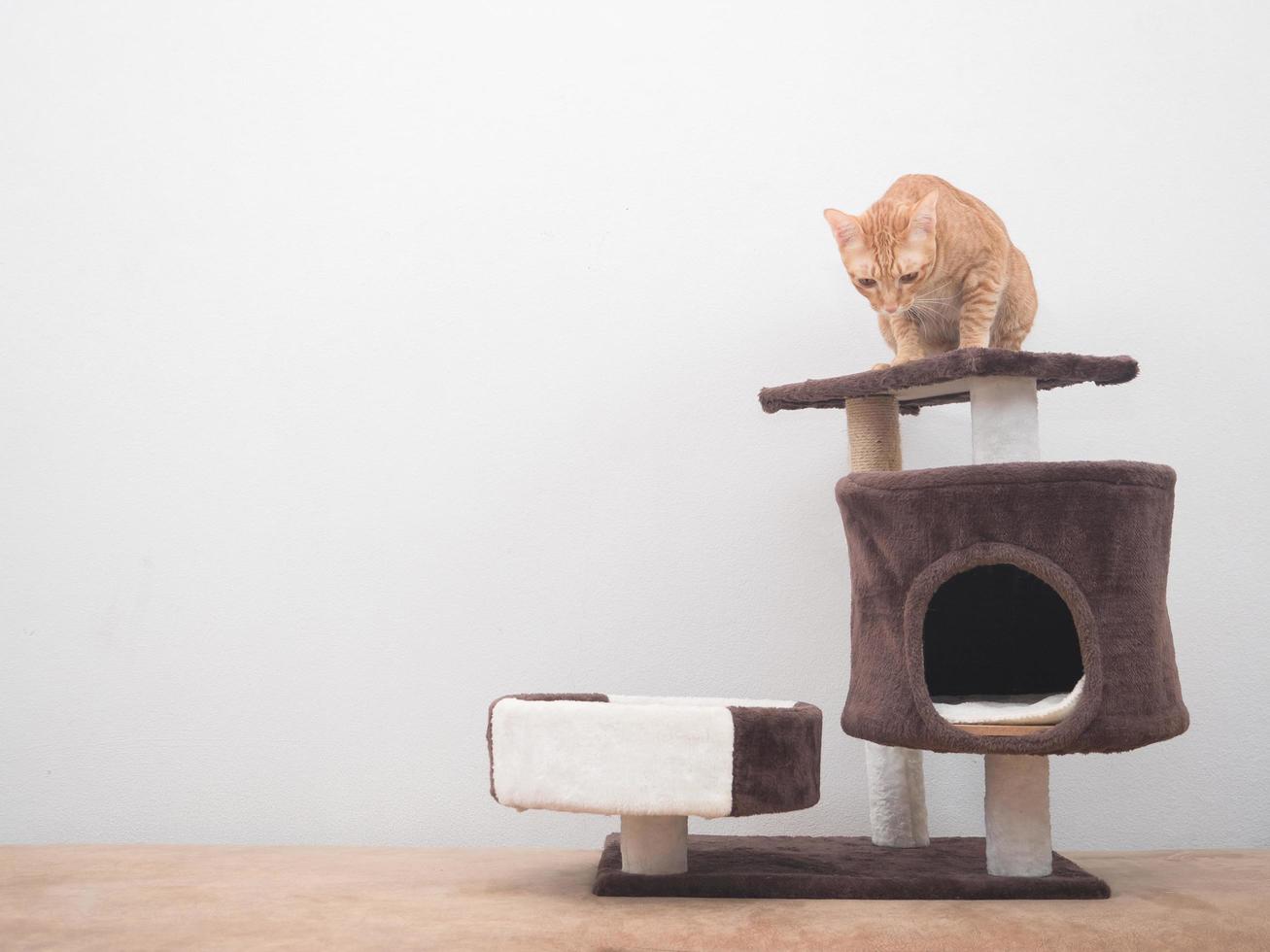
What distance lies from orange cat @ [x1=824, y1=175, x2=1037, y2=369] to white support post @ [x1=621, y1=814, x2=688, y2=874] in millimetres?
701

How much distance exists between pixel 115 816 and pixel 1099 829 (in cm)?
164

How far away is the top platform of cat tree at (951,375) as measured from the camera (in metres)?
1.46

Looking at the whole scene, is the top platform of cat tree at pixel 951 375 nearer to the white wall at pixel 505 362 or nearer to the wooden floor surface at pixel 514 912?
the white wall at pixel 505 362

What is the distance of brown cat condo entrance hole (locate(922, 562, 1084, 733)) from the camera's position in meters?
1.74

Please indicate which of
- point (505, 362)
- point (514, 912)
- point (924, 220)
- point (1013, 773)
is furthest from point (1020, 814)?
point (505, 362)

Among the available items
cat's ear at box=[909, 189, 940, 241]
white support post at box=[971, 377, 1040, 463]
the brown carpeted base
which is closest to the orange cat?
cat's ear at box=[909, 189, 940, 241]

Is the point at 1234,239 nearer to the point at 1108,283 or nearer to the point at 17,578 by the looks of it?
the point at 1108,283

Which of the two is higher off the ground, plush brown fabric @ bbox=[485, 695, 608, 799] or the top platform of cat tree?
the top platform of cat tree

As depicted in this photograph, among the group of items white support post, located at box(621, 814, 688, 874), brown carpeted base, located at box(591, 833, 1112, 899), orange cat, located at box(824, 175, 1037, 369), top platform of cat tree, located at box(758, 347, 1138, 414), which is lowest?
brown carpeted base, located at box(591, 833, 1112, 899)

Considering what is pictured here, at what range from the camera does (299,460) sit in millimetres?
1999

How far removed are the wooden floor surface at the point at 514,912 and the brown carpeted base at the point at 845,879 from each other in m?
0.02

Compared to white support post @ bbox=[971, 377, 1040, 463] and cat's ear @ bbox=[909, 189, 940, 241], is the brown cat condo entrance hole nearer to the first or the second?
white support post @ bbox=[971, 377, 1040, 463]

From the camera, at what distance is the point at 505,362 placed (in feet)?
6.58

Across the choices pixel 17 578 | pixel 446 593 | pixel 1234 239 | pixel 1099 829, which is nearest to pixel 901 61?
pixel 1234 239
